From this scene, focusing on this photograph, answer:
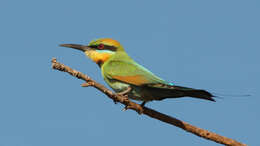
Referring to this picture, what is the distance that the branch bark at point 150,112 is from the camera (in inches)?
113

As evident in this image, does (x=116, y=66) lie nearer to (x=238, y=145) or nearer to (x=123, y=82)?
(x=123, y=82)

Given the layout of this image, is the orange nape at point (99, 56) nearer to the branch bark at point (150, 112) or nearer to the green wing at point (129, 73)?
the green wing at point (129, 73)

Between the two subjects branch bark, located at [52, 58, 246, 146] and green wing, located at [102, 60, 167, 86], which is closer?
branch bark, located at [52, 58, 246, 146]

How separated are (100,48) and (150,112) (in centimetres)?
156

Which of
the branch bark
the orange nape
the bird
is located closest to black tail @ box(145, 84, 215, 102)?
the bird

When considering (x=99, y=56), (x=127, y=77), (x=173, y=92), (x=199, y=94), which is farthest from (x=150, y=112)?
(x=99, y=56)

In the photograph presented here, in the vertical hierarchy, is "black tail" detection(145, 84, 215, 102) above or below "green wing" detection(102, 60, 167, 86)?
below

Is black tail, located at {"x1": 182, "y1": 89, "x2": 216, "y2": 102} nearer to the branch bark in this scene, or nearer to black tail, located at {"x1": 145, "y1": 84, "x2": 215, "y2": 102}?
black tail, located at {"x1": 145, "y1": 84, "x2": 215, "y2": 102}

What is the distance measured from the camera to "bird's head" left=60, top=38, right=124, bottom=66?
4734 mm

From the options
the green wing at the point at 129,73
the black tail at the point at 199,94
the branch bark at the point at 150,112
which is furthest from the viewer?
the green wing at the point at 129,73

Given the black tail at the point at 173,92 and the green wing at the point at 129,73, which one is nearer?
the black tail at the point at 173,92

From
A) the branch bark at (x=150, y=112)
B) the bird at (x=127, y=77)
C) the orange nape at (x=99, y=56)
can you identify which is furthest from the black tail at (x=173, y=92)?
the orange nape at (x=99, y=56)

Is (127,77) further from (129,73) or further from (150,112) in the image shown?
(150,112)

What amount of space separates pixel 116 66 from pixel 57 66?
5.08ft
